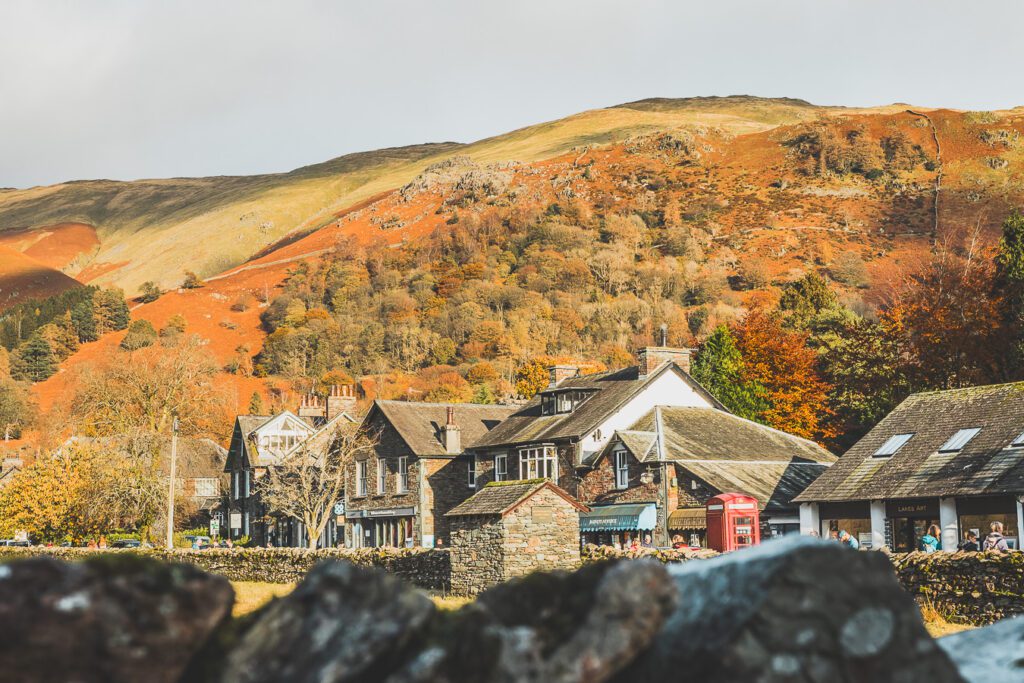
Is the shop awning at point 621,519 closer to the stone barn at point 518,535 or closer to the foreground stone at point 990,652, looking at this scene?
the stone barn at point 518,535

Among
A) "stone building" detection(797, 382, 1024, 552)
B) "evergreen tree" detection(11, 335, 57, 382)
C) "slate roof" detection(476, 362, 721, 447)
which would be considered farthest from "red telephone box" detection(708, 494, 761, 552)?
"evergreen tree" detection(11, 335, 57, 382)

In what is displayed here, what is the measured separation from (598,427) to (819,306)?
205ft

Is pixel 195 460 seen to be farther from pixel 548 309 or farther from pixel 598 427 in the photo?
pixel 548 309

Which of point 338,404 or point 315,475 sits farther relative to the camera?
point 338,404

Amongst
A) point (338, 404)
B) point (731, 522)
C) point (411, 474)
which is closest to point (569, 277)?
point (338, 404)

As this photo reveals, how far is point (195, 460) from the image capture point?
94.2 meters

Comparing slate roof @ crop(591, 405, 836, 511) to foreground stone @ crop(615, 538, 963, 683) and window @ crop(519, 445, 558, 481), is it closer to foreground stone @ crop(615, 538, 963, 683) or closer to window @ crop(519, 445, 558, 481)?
window @ crop(519, 445, 558, 481)

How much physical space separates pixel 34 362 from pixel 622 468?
391ft

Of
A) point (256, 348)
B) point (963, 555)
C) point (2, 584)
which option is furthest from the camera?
point (256, 348)

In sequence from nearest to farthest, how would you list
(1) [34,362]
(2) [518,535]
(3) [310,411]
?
1. (2) [518,535]
2. (3) [310,411]
3. (1) [34,362]

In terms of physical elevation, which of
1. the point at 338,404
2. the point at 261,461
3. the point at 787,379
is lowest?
the point at 261,461

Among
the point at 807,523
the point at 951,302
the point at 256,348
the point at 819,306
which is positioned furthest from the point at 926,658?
the point at 256,348

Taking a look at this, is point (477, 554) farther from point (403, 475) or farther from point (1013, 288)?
point (1013, 288)

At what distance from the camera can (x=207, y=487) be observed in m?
93.9
